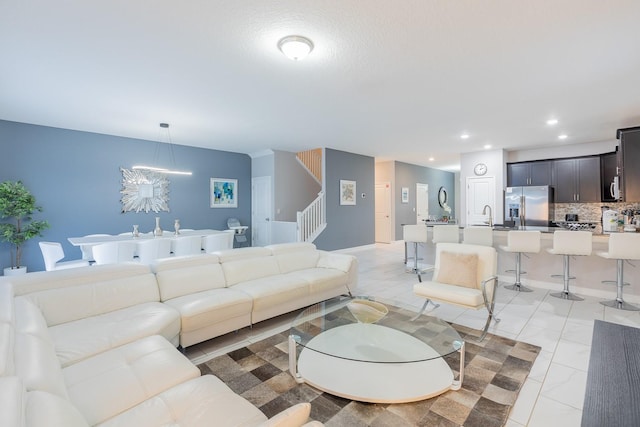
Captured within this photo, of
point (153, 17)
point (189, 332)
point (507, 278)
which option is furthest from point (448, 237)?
point (153, 17)

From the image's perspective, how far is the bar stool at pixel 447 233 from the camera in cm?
538

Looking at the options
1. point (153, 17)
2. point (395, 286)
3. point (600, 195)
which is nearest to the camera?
point (153, 17)

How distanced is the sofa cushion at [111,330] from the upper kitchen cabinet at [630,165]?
268 inches

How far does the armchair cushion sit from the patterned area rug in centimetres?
69

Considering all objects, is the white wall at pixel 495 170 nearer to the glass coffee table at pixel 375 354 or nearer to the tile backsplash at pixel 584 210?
the tile backsplash at pixel 584 210

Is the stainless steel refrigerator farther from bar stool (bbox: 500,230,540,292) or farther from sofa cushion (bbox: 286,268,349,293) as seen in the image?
sofa cushion (bbox: 286,268,349,293)

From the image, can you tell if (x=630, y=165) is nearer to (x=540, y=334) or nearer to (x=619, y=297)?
(x=619, y=297)

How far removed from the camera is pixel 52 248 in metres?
4.27

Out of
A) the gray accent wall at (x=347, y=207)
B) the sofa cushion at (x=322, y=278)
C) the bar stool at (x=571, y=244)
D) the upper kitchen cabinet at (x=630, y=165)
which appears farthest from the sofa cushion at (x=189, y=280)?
the upper kitchen cabinet at (x=630, y=165)

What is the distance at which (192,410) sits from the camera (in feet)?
4.40

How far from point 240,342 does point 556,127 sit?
650cm

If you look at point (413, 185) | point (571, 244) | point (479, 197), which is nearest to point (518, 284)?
point (571, 244)

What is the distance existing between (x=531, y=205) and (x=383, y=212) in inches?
174

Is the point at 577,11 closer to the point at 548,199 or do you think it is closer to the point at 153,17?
the point at 153,17
